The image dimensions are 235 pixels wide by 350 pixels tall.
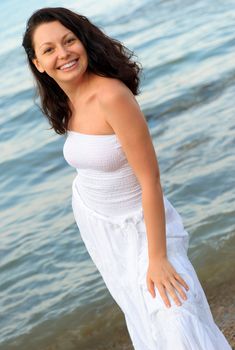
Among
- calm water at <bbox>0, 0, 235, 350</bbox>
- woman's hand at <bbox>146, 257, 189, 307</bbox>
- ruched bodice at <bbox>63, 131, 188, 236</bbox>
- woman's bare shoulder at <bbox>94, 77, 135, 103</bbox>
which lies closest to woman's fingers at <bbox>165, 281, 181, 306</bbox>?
woman's hand at <bbox>146, 257, 189, 307</bbox>

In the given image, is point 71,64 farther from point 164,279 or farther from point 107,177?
point 164,279

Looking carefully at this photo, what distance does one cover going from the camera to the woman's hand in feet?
9.11

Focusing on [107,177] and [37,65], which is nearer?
[107,177]

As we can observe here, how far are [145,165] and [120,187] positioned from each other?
0.18 meters

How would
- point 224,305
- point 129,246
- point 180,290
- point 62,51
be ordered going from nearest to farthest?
point 180,290 < point 62,51 < point 129,246 < point 224,305

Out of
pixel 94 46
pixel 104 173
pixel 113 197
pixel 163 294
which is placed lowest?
pixel 163 294

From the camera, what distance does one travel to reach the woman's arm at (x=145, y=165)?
276 cm

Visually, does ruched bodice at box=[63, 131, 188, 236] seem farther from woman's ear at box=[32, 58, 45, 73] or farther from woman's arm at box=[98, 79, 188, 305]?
woman's ear at box=[32, 58, 45, 73]

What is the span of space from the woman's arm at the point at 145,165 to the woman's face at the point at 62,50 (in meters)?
0.14

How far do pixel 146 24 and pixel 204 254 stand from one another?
8.88m

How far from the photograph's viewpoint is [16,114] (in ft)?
33.0

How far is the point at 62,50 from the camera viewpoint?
290 cm

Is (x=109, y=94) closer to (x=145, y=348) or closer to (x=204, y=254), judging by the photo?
(x=145, y=348)

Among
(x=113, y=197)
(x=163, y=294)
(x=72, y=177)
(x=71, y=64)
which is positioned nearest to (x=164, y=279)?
(x=163, y=294)
